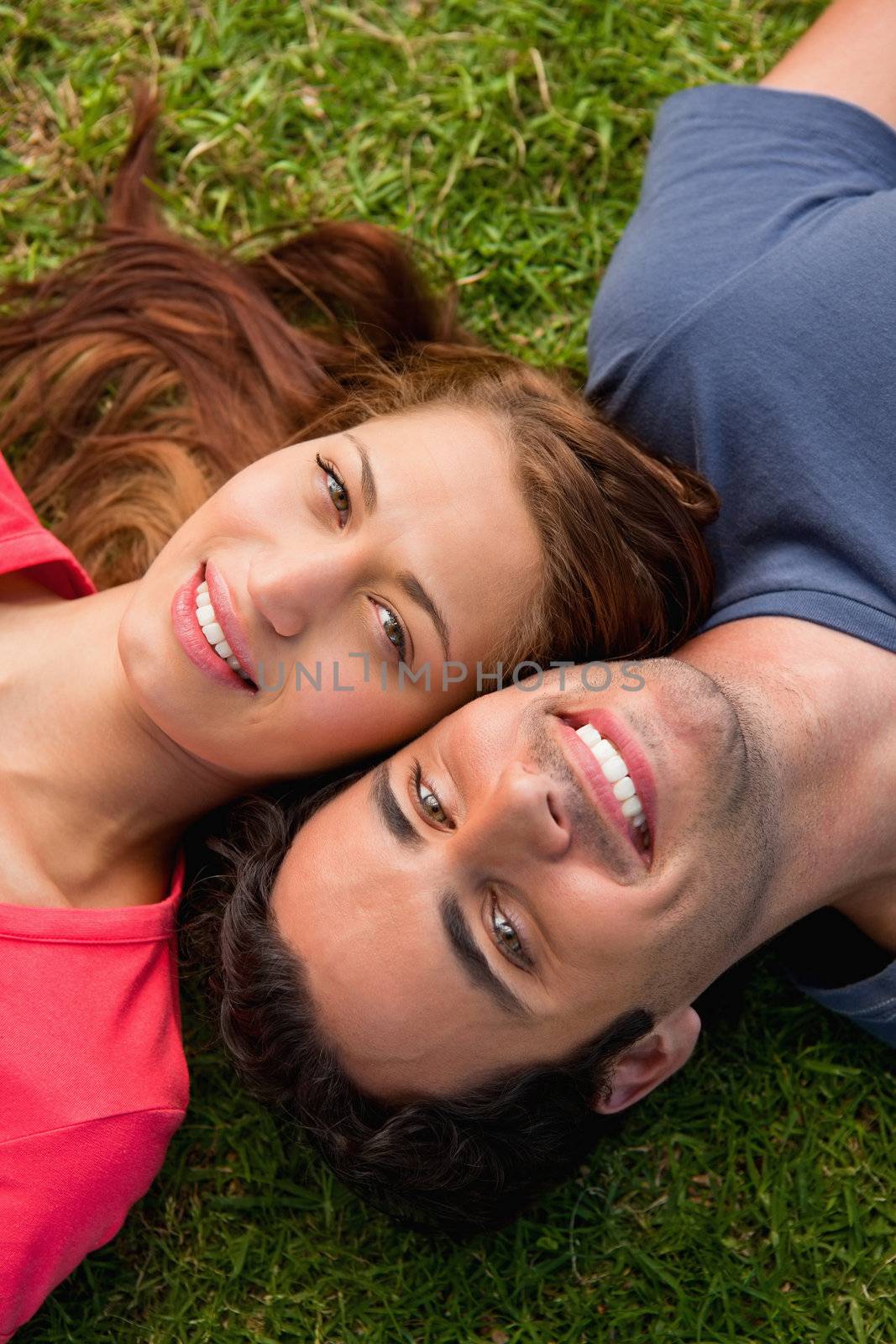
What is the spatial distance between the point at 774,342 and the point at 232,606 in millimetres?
1398

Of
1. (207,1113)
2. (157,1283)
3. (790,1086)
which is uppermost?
(790,1086)

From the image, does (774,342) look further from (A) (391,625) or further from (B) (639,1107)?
(B) (639,1107)

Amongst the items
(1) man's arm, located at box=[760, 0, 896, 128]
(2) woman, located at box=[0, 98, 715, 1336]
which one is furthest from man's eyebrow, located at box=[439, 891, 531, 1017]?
(1) man's arm, located at box=[760, 0, 896, 128]

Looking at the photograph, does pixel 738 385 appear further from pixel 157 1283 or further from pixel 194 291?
pixel 157 1283

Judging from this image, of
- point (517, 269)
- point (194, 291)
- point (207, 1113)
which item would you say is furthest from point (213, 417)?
point (207, 1113)

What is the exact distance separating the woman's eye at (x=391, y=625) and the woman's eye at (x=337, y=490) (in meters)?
0.21

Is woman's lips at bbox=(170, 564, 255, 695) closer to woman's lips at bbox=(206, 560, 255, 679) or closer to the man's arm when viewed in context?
woman's lips at bbox=(206, 560, 255, 679)

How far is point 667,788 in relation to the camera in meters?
2.10

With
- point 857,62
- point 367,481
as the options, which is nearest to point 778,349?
point 857,62

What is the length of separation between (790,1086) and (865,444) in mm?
1635

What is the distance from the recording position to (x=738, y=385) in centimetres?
276

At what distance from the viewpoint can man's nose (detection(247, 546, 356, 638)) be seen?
234 cm

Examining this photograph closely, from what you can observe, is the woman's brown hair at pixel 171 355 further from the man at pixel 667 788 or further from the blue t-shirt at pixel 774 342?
the man at pixel 667 788

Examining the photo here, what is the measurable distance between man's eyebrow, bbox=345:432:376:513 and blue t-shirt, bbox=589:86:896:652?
79 centimetres
